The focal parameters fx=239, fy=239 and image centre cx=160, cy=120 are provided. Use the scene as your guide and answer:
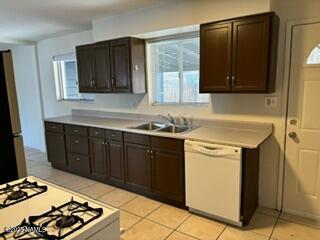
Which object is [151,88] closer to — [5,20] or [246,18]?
[246,18]

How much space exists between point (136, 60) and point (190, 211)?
2.11 metres

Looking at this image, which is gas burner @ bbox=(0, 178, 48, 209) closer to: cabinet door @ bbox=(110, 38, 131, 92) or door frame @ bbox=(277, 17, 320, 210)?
cabinet door @ bbox=(110, 38, 131, 92)

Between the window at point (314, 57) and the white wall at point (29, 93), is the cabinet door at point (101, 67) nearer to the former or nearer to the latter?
the white wall at point (29, 93)

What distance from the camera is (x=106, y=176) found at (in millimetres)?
3520

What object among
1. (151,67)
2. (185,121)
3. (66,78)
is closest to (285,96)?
(185,121)

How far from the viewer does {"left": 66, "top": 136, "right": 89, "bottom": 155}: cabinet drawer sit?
3699 mm

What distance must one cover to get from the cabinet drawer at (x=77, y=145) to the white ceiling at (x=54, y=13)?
1.80m

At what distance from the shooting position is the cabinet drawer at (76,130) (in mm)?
3666

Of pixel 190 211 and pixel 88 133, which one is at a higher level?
pixel 88 133

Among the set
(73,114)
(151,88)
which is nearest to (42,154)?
(73,114)

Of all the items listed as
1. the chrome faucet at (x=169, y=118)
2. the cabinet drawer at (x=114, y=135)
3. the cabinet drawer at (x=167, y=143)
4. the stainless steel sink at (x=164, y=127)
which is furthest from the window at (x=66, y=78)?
the cabinet drawer at (x=167, y=143)

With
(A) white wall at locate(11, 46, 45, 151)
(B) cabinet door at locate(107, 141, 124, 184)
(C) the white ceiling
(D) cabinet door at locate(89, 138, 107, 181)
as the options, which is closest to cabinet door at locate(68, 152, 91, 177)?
(D) cabinet door at locate(89, 138, 107, 181)

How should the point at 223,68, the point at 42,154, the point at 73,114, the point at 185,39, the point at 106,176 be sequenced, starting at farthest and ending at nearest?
the point at 42,154 < the point at 73,114 < the point at 106,176 < the point at 185,39 < the point at 223,68

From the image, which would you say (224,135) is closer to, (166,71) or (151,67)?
(166,71)
